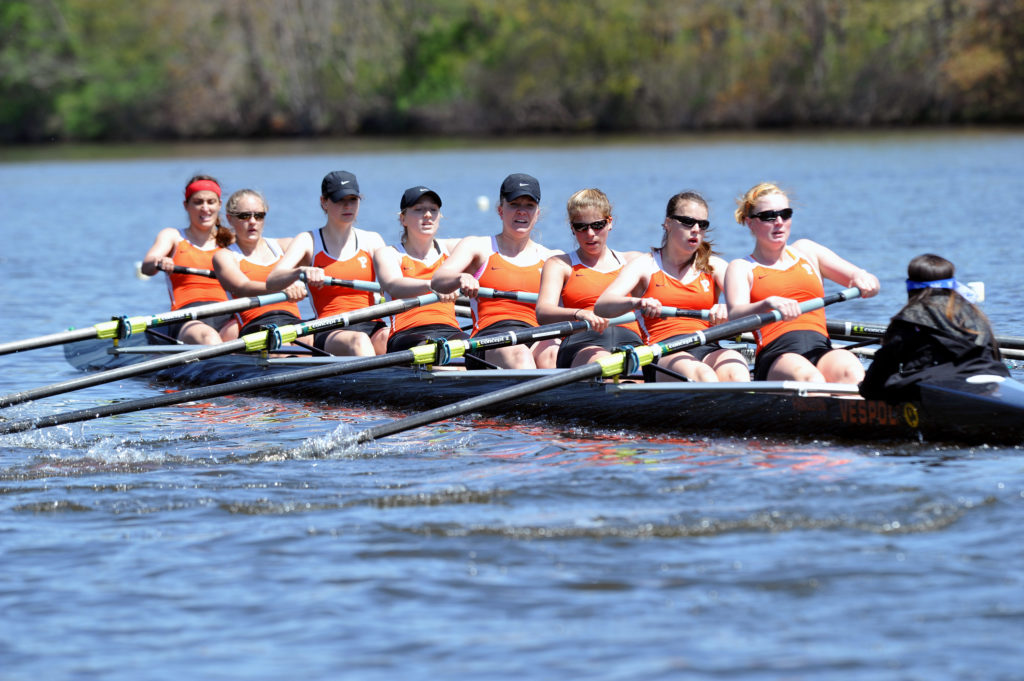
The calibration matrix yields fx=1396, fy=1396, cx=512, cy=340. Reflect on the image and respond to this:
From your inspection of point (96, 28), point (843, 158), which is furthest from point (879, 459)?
point (96, 28)

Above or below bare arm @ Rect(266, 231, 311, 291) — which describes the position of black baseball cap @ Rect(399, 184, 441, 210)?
above

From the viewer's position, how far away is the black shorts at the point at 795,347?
284 inches

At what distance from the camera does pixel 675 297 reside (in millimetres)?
7695

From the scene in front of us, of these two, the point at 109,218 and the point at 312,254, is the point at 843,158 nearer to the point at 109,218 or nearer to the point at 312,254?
the point at 109,218

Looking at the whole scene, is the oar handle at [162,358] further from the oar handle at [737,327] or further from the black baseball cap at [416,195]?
the oar handle at [737,327]

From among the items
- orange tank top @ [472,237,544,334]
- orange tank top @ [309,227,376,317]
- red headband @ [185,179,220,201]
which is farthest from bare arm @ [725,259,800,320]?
red headband @ [185,179,220,201]

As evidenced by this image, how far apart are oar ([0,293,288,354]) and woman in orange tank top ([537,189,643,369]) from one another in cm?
231

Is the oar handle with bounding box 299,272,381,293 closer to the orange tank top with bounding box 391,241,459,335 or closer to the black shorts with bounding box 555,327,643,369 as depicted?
the orange tank top with bounding box 391,241,459,335

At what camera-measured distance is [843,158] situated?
106 feet

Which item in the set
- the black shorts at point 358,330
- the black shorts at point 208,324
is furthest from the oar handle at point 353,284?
the black shorts at point 208,324

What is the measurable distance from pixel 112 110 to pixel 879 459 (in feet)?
186

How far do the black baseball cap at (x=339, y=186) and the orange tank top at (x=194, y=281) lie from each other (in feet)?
5.77

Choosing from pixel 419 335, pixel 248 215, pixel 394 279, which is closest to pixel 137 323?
pixel 248 215

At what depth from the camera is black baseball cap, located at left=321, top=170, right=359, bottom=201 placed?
9.11m
